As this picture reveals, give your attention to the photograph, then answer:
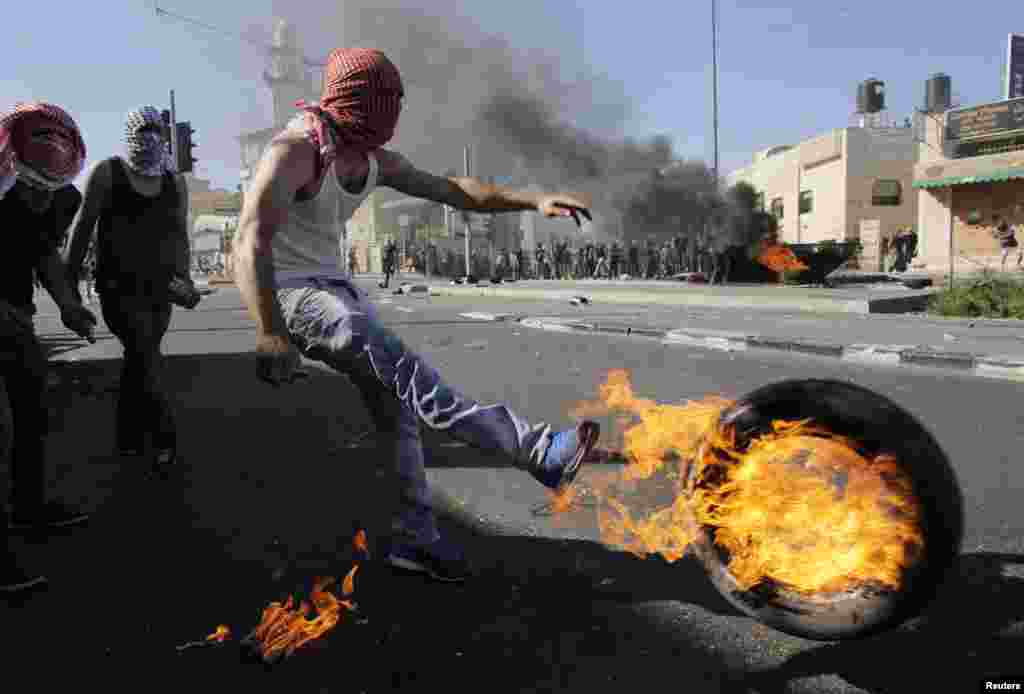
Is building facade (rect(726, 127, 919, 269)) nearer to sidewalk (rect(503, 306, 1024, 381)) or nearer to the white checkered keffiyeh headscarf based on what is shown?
sidewalk (rect(503, 306, 1024, 381))

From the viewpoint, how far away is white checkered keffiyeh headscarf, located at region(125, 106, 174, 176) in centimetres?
392

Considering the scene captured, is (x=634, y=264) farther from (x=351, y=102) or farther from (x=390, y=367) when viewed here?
(x=390, y=367)

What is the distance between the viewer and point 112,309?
4.04 meters

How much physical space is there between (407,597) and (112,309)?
256cm

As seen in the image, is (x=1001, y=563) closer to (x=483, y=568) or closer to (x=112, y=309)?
(x=483, y=568)

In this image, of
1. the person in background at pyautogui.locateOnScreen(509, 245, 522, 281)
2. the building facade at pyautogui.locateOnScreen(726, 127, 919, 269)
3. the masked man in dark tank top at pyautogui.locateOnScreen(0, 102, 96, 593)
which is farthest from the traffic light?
the building facade at pyautogui.locateOnScreen(726, 127, 919, 269)

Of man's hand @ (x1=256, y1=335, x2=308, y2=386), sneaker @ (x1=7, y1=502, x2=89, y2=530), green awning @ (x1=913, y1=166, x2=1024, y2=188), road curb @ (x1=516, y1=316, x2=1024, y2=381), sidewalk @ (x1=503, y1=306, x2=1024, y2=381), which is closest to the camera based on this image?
man's hand @ (x1=256, y1=335, x2=308, y2=386)

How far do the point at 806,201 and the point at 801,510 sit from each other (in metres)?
43.0

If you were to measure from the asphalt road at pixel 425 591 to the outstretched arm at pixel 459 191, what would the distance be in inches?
50.7

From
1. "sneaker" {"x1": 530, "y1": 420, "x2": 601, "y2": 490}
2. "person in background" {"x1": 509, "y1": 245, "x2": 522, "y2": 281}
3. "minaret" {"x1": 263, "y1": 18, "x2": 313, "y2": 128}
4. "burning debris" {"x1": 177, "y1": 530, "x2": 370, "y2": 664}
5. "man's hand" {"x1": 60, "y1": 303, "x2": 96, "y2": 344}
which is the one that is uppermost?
"minaret" {"x1": 263, "y1": 18, "x2": 313, "y2": 128}

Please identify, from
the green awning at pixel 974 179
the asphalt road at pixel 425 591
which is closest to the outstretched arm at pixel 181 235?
the asphalt road at pixel 425 591

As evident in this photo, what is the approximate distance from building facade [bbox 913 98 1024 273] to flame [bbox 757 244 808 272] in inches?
228

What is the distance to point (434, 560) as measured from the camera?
2615 mm

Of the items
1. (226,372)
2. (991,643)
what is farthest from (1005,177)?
(991,643)
